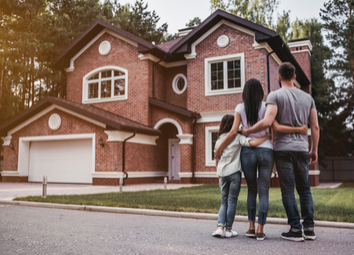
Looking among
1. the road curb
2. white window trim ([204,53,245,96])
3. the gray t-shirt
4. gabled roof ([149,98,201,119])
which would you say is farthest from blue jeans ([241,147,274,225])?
white window trim ([204,53,245,96])

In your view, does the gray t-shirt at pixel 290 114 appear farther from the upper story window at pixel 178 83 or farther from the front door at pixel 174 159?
the upper story window at pixel 178 83

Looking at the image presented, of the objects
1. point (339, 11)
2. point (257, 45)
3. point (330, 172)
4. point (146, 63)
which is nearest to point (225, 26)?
point (257, 45)

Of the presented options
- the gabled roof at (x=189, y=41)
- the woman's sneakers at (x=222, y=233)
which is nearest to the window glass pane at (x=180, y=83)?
the gabled roof at (x=189, y=41)

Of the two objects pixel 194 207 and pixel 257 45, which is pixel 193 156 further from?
pixel 194 207

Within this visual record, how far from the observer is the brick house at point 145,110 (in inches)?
666

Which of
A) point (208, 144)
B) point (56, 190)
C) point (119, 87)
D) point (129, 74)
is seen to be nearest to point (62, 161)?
point (119, 87)

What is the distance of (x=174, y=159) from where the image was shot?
19875 mm

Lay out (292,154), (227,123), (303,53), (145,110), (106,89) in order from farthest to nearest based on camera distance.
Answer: (303,53) < (106,89) < (145,110) < (227,123) < (292,154)

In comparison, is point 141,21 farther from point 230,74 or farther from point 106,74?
point 230,74

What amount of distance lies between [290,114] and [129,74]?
50.9ft

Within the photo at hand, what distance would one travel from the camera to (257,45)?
1716 centimetres

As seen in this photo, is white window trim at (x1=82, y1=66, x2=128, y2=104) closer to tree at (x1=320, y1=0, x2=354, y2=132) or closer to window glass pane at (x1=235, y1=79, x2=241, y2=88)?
window glass pane at (x1=235, y1=79, x2=241, y2=88)

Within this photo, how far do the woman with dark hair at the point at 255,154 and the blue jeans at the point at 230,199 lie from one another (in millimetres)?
150

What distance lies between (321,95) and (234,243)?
25.7 meters
